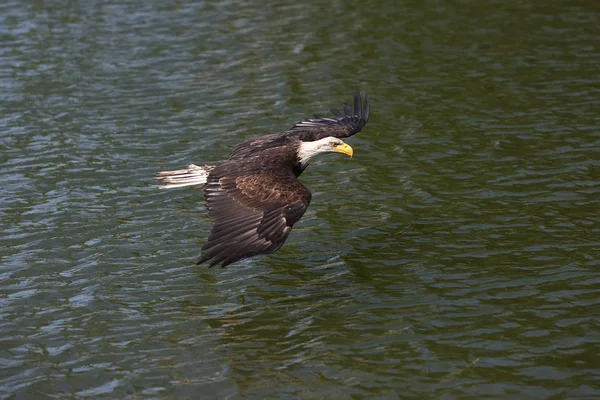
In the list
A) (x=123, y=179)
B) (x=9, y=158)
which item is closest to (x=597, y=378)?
(x=123, y=179)

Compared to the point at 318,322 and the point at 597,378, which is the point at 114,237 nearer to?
the point at 318,322

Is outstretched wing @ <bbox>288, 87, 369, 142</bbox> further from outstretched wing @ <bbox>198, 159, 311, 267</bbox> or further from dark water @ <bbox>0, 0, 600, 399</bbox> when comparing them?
outstretched wing @ <bbox>198, 159, 311, 267</bbox>

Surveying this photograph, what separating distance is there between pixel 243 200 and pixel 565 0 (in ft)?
44.6

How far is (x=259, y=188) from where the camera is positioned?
10.2 m

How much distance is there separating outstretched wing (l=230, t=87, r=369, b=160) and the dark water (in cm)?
104

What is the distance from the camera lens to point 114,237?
11.7m

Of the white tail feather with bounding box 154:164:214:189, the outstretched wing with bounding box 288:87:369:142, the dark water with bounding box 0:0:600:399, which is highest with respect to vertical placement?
the outstretched wing with bounding box 288:87:369:142

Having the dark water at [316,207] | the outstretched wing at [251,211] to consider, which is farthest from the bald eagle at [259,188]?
the dark water at [316,207]

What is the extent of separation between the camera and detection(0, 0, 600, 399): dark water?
869cm

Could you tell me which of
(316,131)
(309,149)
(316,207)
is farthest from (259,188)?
(316,207)

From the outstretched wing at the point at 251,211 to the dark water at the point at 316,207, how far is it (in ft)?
2.62

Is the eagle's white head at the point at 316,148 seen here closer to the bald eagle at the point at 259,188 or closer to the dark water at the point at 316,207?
the bald eagle at the point at 259,188

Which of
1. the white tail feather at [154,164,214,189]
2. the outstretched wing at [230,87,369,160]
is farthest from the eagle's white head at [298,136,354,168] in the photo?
the white tail feather at [154,164,214,189]

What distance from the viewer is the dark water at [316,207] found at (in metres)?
8.69
